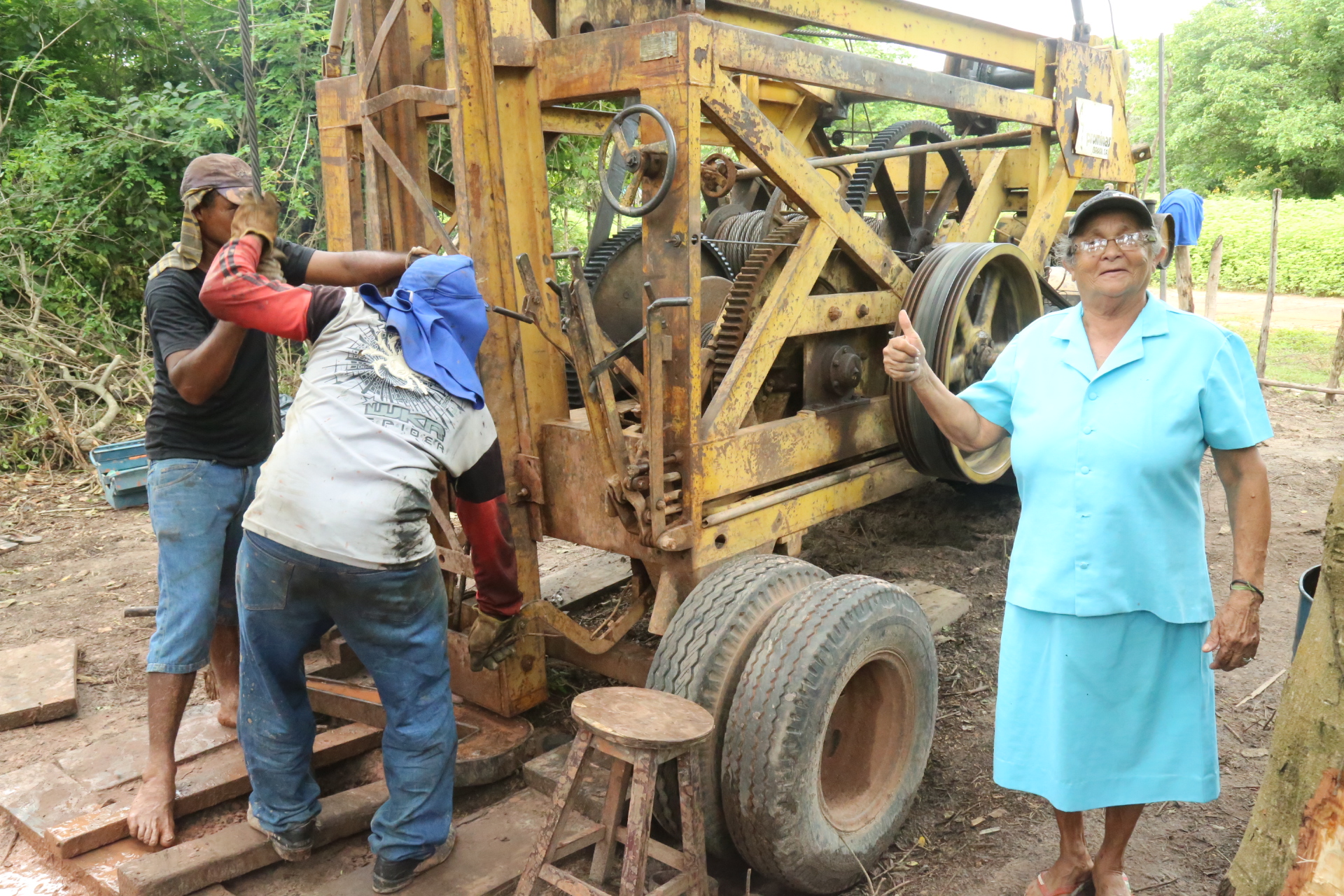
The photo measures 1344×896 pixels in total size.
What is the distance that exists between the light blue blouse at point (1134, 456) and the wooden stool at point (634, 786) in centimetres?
100

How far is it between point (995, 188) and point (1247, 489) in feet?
10.8

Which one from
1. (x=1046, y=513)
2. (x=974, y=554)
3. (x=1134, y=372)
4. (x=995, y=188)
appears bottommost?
(x=974, y=554)

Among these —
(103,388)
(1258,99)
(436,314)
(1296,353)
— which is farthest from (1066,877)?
(1258,99)

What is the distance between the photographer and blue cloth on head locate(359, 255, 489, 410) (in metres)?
2.65

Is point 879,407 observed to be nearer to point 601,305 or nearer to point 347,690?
point 601,305

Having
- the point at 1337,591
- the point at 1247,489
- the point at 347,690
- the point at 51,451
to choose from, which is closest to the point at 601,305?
the point at 347,690

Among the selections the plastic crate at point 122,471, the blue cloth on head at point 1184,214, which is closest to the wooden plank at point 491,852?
the plastic crate at point 122,471

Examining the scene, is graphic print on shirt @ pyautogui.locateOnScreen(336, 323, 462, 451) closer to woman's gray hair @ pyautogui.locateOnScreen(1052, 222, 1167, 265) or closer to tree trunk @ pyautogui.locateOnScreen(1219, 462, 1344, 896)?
woman's gray hair @ pyautogui.locateOnScreen(1052, 222, 1167, 265)

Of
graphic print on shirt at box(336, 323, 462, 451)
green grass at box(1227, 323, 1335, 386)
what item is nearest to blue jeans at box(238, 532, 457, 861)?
graphic print on shirt at box(336, 323, 462, 451)

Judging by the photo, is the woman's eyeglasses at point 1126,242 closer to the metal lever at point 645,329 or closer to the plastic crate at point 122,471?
the metal lever at point 645,329

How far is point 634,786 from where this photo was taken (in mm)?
2461

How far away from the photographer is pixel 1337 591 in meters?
1.92

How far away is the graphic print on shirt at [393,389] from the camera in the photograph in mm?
2566

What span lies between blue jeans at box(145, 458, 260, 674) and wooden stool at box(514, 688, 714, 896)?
1317 mm
